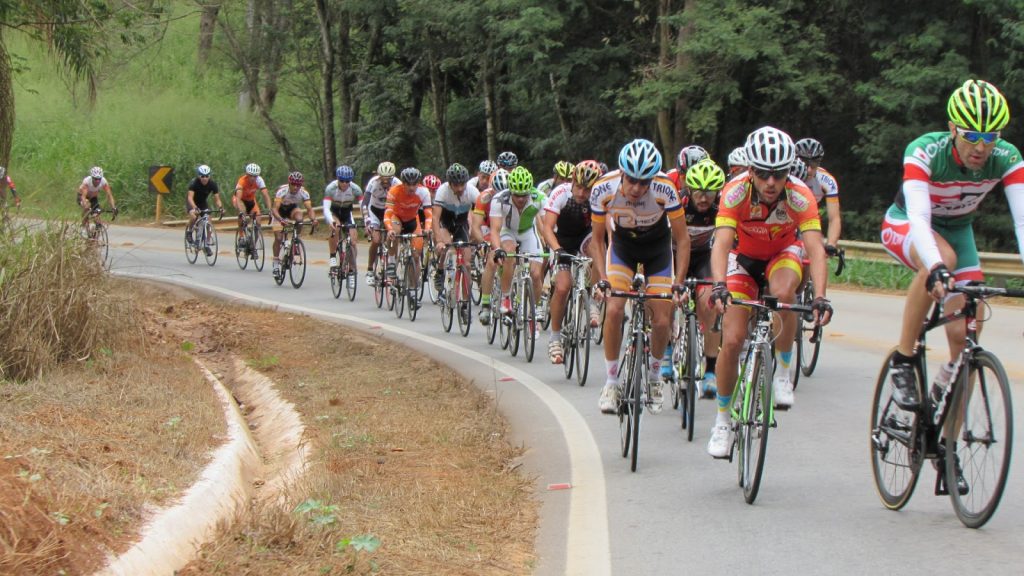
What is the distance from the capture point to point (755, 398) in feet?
22.9

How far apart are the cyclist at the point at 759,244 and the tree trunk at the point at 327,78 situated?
2987 cm

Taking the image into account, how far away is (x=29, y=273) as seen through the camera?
10164 millimetres

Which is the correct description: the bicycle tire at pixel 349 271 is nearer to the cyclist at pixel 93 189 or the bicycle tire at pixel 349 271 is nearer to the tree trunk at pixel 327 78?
the cyclist at pixel 93 189

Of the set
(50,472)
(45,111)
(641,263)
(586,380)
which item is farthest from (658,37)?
(45,111)

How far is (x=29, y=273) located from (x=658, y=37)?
20.0 m

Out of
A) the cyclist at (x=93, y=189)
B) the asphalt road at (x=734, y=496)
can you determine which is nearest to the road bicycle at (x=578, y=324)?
the asphalt road at (x=734, y=496)

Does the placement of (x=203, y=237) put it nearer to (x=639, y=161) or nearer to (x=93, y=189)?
(x=93, y=189)

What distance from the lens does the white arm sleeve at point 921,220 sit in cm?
601

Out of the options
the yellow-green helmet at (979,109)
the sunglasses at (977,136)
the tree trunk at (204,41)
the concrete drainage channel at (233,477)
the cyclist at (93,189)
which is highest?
the tree trunk at (204,41)

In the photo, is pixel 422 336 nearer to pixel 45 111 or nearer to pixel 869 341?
pixel 869 341

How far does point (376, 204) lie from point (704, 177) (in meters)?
9.13

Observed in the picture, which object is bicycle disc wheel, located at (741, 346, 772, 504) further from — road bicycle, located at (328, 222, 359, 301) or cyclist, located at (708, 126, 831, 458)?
road bicycle, located at (328, 222, 359, 301)

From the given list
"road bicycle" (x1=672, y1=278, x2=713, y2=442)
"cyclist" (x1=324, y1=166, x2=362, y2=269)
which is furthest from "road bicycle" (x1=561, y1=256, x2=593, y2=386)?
"cyclist" (x1=324, y1=166, x2=362, y2=269)

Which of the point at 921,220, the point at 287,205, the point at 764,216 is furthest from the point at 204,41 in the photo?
the point at 921,220
